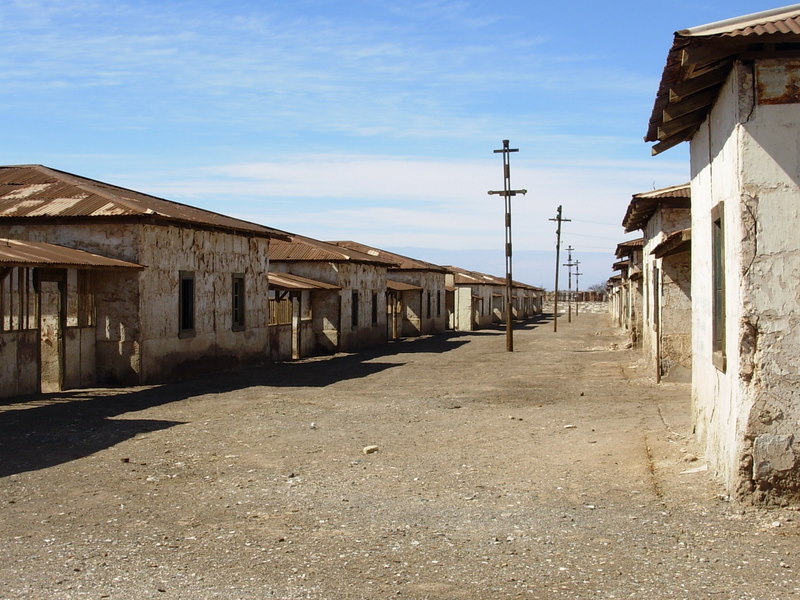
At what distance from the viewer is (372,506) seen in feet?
23.1

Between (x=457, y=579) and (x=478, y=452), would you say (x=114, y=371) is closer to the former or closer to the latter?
(x=478, y=452)

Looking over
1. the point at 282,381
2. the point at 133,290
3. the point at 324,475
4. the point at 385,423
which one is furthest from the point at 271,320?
the point at 324,475

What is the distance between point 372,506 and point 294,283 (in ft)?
61.9

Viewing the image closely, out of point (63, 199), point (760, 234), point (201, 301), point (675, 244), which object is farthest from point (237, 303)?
point (760, 234)

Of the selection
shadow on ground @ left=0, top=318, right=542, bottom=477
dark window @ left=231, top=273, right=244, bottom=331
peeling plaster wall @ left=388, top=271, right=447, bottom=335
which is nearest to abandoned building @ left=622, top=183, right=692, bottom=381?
shadow on ground @ left=0, top=318, right=542, bottom=477

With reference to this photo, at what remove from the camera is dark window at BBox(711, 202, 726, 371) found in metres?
7.63

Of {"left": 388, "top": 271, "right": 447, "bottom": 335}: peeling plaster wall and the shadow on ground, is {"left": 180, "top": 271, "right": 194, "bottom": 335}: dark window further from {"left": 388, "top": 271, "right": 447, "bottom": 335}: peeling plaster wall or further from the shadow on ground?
{"left": 388, "top": 271, "right": 447, "bottom": 335}: peeling plaster wall

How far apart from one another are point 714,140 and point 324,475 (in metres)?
4.63

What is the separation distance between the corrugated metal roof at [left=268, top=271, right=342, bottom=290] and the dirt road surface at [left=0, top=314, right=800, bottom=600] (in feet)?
35.0

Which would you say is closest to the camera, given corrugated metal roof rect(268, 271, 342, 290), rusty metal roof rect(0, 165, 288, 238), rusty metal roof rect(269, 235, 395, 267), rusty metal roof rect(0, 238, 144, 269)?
rusty metal roof rect(0, 238, 144, 269)

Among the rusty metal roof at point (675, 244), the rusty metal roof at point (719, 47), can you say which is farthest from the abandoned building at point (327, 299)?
the rusty metal roof at point (719, 47)

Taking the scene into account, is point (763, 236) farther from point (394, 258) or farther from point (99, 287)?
point (394, 258)

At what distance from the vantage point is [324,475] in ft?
27.2

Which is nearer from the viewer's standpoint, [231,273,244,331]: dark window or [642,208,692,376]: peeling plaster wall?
[642,208,692,376]: peeling plaster wall
